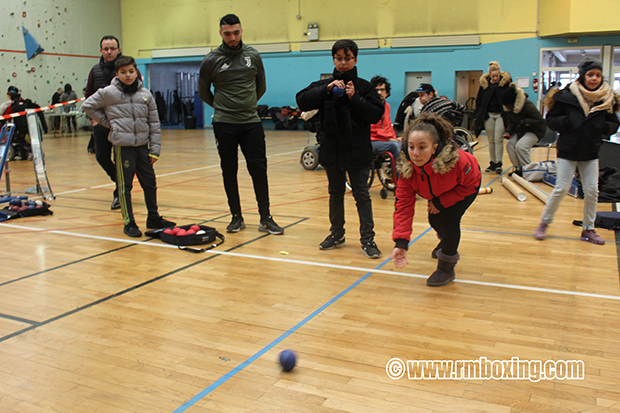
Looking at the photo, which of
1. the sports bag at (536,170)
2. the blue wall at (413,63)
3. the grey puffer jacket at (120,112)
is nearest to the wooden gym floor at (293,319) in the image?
the grey puffer jacket at (120,112)

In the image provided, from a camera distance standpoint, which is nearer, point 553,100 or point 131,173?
point 553,100

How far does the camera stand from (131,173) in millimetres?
4836

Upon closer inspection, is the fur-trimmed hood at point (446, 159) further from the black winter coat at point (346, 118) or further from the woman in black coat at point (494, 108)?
the woman in black coat at point (494, 108)

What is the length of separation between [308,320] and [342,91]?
1784 millimetres

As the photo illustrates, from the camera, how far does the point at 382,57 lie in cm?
1969

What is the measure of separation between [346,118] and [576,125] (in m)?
1.91

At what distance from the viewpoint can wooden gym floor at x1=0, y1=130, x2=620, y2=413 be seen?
2186mm

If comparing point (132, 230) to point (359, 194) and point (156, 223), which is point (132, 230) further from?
point (359, 194)

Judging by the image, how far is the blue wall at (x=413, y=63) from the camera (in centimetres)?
1767

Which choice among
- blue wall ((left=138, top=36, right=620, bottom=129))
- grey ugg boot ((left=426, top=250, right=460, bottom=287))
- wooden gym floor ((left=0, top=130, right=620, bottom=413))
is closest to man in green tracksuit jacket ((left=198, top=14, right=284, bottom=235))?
wooden gym floor ((left=0, top=130, right=620, bottom=413))

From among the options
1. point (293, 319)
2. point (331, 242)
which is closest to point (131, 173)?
point (331, 242)

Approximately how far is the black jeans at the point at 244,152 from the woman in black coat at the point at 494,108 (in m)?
5.08

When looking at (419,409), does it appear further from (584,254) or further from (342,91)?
(584,254)

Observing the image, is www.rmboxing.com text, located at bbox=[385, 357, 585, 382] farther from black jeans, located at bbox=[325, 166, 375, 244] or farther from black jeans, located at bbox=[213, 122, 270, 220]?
black jeans, located at bbox=[213, 122, 270, 220]
